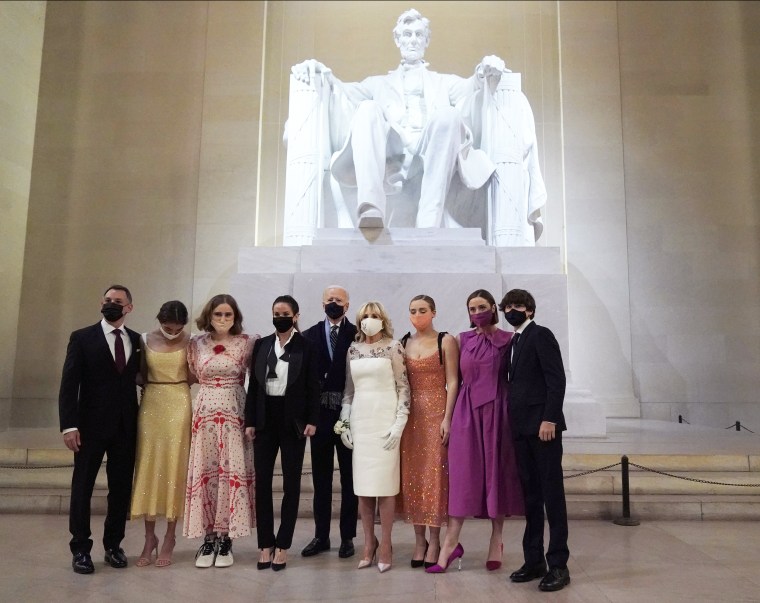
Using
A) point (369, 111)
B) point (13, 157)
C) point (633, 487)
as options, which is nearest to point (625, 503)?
point (633, 487)

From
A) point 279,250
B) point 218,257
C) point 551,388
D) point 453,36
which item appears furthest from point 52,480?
point 453,36

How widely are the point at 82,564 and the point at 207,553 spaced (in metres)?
0.59

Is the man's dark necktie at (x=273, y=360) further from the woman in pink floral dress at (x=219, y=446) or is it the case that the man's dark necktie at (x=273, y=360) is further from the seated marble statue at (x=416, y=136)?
the seated marble statue at (x=416, y=136)

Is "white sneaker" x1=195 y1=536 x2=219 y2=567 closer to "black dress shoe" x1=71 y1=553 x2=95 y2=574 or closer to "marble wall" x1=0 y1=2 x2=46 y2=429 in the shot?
"black dress shoe" x1=71 y1=553 x2=95 y2=574

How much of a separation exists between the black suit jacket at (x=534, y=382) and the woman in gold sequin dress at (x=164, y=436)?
170 centimetres

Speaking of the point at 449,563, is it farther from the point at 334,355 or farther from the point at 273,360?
the point at 273,360

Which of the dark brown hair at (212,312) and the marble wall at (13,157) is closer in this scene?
the dark brown hair at (212,312)

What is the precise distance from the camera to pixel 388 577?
3.12 meters

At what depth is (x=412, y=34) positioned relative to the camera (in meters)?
6.86

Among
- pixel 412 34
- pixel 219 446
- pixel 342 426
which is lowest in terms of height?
pixel 219 446

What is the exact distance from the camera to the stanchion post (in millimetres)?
4105

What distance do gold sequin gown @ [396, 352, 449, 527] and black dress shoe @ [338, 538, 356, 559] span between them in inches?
14.2

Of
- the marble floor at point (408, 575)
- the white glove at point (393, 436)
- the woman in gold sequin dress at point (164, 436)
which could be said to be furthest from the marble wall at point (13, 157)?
the white glove at point (393, 436)

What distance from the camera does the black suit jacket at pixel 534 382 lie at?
3.10 m
